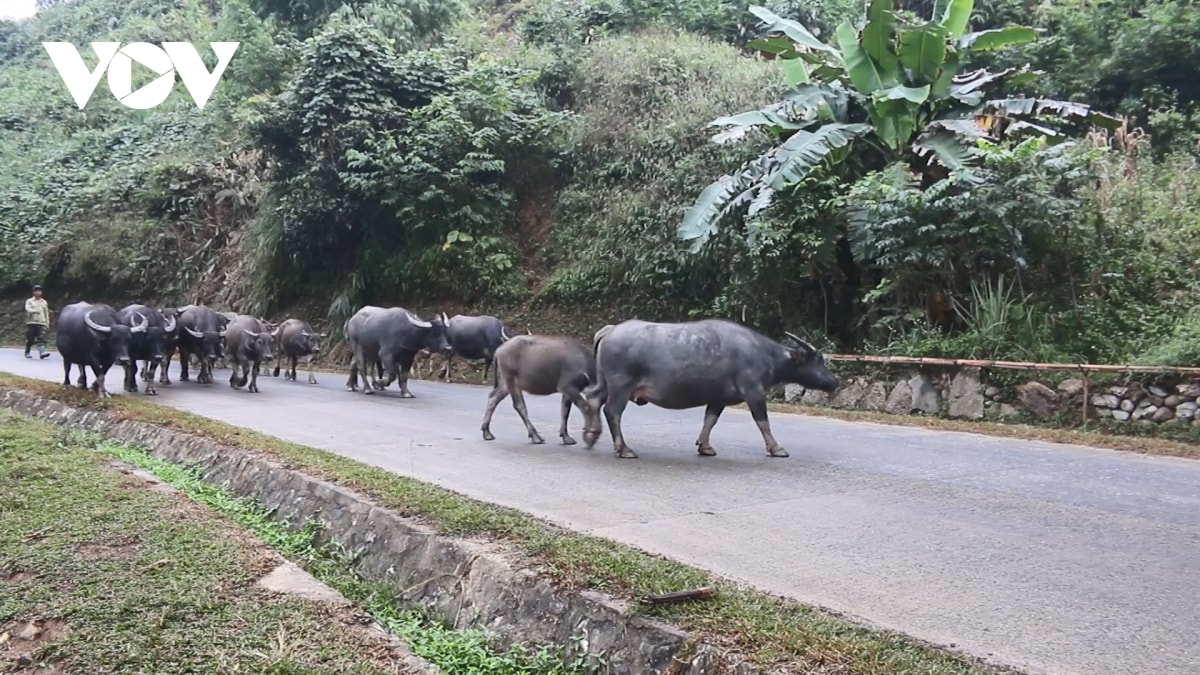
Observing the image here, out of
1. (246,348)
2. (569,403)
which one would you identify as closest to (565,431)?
(569,403)

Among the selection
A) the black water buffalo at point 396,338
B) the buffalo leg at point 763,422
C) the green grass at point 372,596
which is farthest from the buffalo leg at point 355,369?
the buffalo leg at point 763,422

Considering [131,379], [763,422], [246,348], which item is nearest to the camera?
[763,422]

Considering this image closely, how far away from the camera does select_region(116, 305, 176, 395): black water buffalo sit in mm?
14023

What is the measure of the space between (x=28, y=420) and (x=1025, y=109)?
13841mm

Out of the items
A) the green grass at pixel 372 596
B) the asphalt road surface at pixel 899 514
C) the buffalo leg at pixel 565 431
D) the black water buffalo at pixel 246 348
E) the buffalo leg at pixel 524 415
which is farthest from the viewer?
the black water buffalo at pixel 246 348

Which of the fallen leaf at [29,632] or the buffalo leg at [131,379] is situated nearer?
the fallen leaf at [29,632]

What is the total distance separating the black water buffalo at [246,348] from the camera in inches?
622

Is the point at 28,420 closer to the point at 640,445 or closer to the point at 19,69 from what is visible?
the point at 640,445

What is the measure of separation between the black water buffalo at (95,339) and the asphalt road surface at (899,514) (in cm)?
275

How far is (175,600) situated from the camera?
4.56 metres

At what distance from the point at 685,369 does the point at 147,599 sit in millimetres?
4978

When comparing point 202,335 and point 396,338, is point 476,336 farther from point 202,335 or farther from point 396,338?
point 202,335

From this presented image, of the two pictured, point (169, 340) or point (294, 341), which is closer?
point (169, 340)

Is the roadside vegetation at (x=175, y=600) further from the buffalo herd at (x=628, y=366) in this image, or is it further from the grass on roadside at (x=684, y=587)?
the buffalo herd at (x=628, y=366)
